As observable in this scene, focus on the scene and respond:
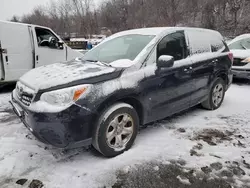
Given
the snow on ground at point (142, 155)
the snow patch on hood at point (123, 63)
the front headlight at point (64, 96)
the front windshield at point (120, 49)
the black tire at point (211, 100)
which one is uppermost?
the front windshield at point (120, 49)

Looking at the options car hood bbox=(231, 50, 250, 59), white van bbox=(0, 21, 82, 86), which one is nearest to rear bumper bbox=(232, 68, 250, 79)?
car hood bbox=(231, 50, 250, 59)

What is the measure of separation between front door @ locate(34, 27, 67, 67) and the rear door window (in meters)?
4.25

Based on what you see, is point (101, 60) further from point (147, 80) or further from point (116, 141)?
point (116, 141)

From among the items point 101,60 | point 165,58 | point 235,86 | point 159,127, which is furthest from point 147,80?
point 235,86

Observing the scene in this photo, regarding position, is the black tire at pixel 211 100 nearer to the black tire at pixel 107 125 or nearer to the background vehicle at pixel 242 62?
the black tire at pixel 107 125

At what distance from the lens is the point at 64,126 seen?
2.52 meters

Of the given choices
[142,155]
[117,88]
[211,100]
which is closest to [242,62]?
[211,100]

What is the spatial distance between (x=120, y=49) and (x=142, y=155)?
172cm

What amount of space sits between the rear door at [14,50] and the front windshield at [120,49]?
3043mm

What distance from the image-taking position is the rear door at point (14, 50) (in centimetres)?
579

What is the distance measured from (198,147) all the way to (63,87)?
2.08 m

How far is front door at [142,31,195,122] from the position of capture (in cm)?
324

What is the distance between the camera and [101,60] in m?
3.55

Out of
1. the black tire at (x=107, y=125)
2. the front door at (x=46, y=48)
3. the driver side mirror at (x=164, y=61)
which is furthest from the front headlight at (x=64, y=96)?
the front door at (x=46, y=48)
